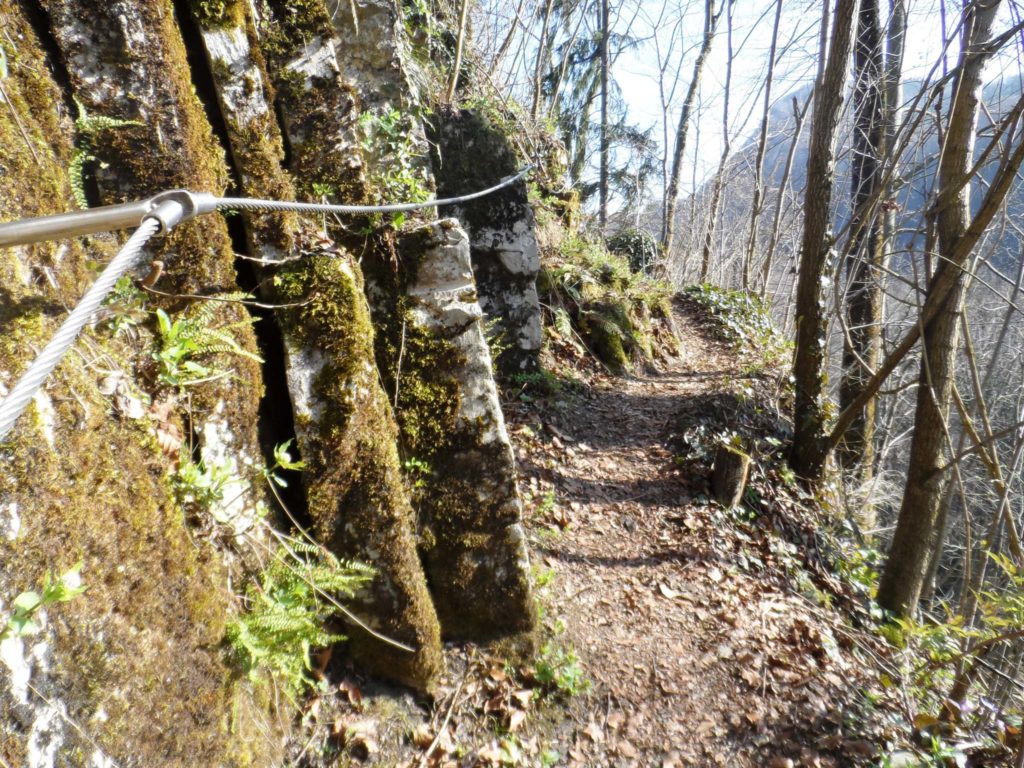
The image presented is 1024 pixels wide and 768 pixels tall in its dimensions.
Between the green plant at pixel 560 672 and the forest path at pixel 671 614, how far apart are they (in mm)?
85

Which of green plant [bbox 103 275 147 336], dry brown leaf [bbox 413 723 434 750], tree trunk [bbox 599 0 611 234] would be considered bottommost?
dry brown leaf [bbox 413 723 434 750]

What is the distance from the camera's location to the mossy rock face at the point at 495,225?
6.11 metres

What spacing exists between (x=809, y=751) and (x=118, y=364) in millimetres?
4021

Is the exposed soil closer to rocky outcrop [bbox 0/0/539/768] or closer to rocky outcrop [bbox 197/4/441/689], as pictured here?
rocky outcrop [bbox 0/0/539/768]

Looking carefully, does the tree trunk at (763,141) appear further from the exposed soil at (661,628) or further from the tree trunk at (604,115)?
A: the exposed soil at (661,628)

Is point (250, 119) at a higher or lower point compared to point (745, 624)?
higher

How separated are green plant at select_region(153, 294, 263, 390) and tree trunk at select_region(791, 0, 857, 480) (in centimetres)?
538

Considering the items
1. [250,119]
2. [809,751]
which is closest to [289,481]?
[250,119]

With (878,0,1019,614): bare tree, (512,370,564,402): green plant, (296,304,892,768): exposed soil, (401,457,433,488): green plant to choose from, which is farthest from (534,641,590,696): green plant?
(878,0,1019,614): bare tree

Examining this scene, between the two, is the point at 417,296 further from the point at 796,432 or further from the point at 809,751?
the point at 796,432

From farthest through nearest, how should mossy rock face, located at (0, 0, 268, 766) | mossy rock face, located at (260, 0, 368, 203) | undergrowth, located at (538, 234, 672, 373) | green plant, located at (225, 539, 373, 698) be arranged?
undergrowth, located at (538, 234, 672, 373), mossy rock face, located at (260, 0, 368, 203), green plant, located at (225, 539, 373, 698), mossy rock face, located at (0, 0, 268, 766)

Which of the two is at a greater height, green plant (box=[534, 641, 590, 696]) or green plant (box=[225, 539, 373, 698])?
green plant (box=[225, 539, 373, 698])

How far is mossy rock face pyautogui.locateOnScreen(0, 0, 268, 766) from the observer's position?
123 centimetres

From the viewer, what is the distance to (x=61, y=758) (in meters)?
1.22
